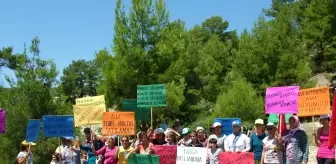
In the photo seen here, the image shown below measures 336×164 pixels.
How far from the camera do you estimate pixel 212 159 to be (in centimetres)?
1097

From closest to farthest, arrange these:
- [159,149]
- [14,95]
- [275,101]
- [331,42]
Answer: [275,101] → [159,149] → [14,95] → [331,42]

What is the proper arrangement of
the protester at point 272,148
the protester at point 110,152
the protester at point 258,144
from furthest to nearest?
1. the protester at point 110,152
2. the protester at point 258,144
3. the protester at point 272,148

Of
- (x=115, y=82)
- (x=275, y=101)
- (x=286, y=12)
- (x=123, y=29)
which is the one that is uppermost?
(x=286, y=12)

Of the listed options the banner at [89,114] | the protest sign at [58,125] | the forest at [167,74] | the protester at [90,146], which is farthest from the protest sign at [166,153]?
the forest at [167,74]

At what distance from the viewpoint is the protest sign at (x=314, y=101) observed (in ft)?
35.4

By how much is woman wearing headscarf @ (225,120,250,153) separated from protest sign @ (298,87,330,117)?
1431mm

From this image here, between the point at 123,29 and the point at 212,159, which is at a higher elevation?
the point at 123,29

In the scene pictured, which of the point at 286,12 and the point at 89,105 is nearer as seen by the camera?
the point at 89,105

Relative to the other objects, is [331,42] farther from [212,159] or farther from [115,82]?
[212,159]

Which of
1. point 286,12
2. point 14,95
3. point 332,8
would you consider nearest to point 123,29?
point 14,95

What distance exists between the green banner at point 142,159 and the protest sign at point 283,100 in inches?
108

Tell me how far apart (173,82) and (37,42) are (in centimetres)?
782

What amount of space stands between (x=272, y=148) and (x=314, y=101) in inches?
68.9

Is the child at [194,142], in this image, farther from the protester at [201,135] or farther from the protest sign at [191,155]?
the protest sign at [191,155]
